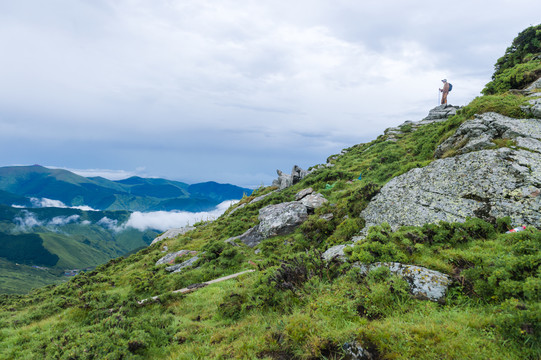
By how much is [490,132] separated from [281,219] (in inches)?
624

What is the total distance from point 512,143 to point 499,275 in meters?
10.8

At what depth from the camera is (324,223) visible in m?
17.8

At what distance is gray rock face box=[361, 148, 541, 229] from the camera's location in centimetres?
1041

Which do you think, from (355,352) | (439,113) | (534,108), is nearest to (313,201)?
(534,108)

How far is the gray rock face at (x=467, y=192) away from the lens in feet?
34.2

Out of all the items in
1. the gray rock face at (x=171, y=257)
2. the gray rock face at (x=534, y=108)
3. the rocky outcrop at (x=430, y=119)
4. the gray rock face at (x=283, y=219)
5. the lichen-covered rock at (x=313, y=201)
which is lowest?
the gray rock face at (x=171, y=257)

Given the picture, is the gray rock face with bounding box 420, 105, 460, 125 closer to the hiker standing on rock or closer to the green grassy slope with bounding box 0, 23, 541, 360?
the hiker standing on rock

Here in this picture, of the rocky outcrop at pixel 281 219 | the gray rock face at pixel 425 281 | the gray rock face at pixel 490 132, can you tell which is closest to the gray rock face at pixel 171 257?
the rocky outcrop at pixel 281 219

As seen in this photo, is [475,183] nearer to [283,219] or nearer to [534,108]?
[534,108]

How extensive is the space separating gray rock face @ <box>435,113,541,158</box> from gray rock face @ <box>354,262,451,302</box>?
10.4 metres

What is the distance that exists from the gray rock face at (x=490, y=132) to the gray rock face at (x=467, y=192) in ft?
3.48

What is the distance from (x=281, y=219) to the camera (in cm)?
2206

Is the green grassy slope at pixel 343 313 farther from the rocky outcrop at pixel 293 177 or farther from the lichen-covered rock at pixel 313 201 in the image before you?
the rocky outcrop at pixel 293 177

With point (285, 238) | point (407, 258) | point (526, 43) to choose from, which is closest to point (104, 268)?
point (285, 238)
